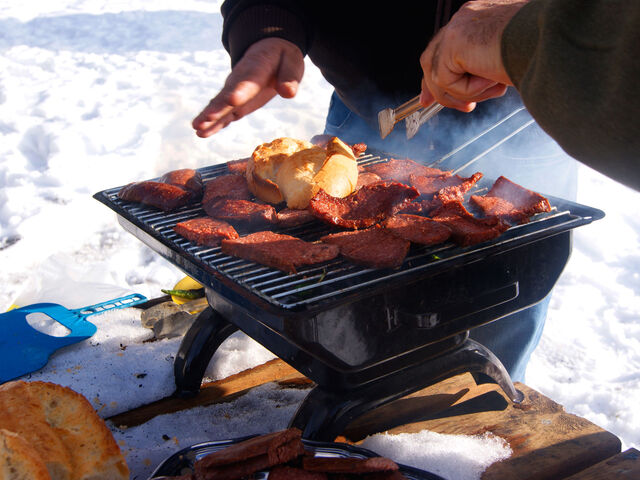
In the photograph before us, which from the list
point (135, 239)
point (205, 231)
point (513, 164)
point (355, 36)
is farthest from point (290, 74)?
point (135, 239)

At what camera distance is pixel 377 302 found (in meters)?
1.80

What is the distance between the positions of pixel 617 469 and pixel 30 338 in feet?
8.60

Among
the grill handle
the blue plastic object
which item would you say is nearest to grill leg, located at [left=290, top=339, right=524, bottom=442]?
the grill handle

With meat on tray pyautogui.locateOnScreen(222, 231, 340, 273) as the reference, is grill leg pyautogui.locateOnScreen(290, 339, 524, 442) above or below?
below

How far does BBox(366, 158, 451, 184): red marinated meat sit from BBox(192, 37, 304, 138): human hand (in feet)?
1.73

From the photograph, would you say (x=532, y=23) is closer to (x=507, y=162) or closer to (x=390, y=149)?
(x=507, y=162)

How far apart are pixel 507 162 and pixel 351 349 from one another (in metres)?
1.89

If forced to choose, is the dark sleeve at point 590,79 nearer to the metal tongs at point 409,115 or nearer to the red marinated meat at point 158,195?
the metal tongs at point 409,115

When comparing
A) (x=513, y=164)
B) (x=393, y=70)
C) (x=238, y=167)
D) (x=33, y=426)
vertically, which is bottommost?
(x=33, y=426)

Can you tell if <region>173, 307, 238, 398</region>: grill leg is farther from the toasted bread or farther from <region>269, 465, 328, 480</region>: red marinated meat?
<region>269, 465, 328, 480</region>: red marinated meat

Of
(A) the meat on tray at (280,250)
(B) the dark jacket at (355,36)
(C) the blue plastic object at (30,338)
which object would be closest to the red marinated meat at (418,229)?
(A) the meat on tray at (280,250)

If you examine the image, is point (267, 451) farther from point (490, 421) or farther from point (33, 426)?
point (490, 421)

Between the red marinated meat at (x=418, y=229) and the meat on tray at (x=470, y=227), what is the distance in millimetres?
32

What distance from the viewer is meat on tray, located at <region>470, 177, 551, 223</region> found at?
6.79 ft
